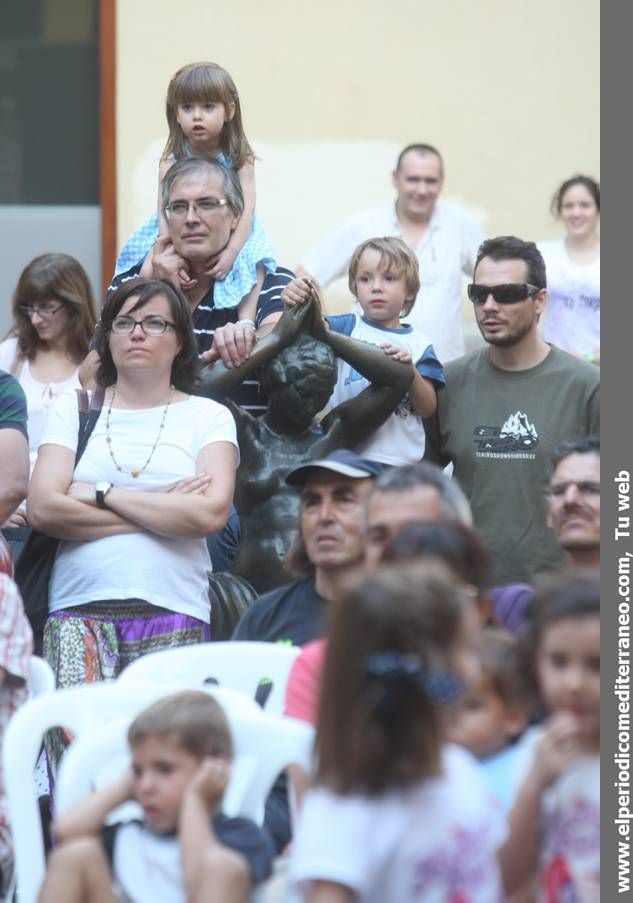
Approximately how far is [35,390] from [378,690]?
3.66 metres

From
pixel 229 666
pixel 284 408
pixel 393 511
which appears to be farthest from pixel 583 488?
pixel 284 408

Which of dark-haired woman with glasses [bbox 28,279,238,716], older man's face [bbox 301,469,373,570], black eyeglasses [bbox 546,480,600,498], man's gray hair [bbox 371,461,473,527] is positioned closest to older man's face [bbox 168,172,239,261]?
dark-haired woman with glasses [bbox 28,279,238,716]

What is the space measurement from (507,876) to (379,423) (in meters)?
2.47

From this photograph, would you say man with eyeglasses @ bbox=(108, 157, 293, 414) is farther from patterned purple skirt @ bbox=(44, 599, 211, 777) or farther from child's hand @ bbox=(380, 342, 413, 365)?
patterned purple skirt @ bbox=(44, 599, 211, 777)

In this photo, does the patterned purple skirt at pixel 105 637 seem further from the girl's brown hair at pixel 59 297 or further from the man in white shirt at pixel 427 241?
the man in white shirt at pixel 427 241

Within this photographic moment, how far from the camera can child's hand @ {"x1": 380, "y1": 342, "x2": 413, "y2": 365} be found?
5195mm

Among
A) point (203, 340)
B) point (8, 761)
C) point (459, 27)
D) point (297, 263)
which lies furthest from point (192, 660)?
point (459, 27)

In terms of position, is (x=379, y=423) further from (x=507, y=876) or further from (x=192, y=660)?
(x=507, y=876)

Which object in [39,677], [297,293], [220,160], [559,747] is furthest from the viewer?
[220,160]

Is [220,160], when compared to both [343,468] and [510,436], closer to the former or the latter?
[510,436]

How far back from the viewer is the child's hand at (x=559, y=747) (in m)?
2.86

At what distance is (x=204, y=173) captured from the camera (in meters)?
5.39

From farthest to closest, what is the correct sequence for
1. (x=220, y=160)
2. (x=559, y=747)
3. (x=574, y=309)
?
1. (x=574, y=309)
2. (x=220, y=160)
3. (x=559, y=747)

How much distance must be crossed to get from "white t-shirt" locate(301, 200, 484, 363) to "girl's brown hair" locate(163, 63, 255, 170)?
1.81m
